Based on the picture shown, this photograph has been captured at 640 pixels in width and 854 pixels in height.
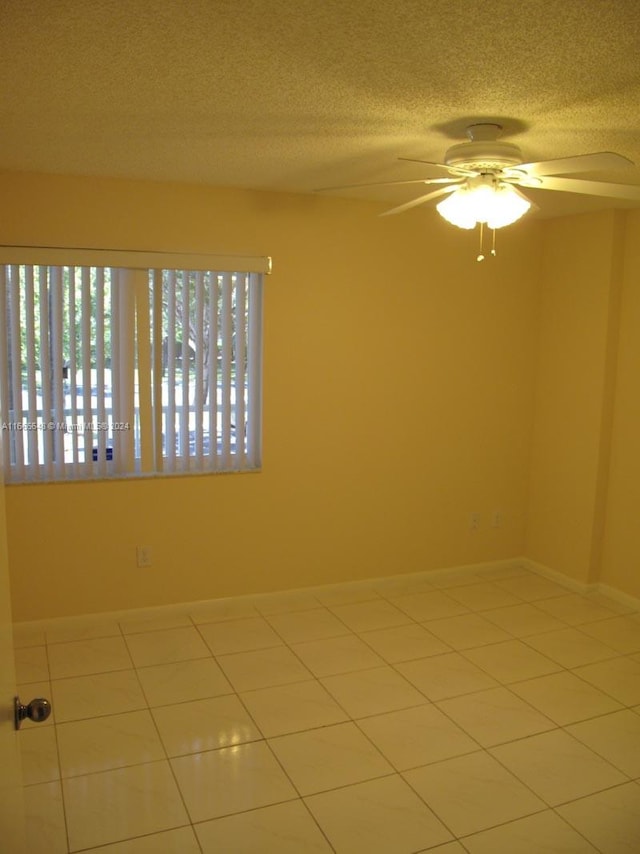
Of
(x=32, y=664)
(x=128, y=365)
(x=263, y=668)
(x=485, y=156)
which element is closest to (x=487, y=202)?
(x=485, y=156)

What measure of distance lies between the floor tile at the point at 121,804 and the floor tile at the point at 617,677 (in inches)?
78.8

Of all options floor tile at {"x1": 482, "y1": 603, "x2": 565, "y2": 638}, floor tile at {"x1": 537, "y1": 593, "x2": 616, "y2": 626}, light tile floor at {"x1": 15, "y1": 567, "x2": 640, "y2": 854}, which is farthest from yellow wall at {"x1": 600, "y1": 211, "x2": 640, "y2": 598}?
floor tile at {"x1": 482, "y1": 603, "x2": 565, "y2": 638}

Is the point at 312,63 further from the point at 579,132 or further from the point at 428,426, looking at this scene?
the point at 428,426

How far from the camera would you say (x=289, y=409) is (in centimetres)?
416

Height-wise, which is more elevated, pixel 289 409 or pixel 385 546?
pixel 289 409

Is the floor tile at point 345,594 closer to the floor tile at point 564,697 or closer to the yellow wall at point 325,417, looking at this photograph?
the yellow wall at point 325,417

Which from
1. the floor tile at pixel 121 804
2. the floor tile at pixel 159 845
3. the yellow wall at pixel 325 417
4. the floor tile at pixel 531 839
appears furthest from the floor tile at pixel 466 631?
the floor tile at pixel 159 845

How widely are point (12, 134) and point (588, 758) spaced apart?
329 cm

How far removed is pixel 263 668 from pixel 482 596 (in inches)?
64.5

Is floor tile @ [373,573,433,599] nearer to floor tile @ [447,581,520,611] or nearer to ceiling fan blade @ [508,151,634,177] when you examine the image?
floor tile @ [447,581,520,611]

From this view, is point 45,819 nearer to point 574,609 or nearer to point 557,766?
point 557,766

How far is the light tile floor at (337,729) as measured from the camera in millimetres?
2373

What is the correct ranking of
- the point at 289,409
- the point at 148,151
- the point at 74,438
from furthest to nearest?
the point at 289,409 < the point at 74,438 < the point at 148,151

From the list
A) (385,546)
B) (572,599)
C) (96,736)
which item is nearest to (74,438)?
→ (96,736)
